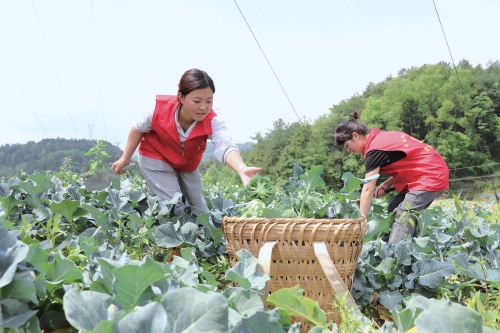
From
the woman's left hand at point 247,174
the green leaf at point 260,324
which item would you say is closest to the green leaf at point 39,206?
the woman's left hand at point 247,174

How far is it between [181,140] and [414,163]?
203 centimetres

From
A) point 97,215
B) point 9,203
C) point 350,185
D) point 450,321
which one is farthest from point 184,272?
point 9,203

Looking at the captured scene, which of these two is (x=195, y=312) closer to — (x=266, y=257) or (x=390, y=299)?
(x=266, y=257)

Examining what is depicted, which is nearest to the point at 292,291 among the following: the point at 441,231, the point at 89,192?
the point at 441,231

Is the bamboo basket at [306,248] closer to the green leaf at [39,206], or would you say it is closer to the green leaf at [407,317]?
the green leaf at [407,317]

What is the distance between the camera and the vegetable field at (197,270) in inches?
30.6

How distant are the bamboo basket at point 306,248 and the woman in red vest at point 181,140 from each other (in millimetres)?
806

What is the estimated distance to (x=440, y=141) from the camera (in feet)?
112

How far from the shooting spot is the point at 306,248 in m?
1.81

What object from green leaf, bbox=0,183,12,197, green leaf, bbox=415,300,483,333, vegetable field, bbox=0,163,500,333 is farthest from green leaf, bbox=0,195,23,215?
green leaf, bbox=415,300,483,333

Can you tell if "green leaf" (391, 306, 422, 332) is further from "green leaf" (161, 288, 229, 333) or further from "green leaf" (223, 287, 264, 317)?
"green leaf" (161, 288, 229, 333)

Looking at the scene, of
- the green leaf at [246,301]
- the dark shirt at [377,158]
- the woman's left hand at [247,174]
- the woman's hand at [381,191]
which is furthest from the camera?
the woman's hand at [381,191]

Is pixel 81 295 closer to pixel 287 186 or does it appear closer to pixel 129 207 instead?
pixel 287 186

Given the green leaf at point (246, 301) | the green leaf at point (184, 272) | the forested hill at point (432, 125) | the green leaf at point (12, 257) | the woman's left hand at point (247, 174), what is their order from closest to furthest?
the green leaf at point (12, 257) < the green leaf at point (246, 301) < the green leaf at point (184, 272) < the woman's left hand at point (247, 174) < the forested hill at point (432, 125)
